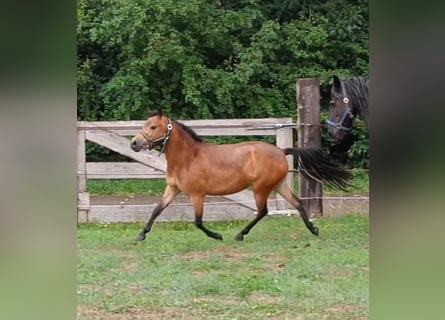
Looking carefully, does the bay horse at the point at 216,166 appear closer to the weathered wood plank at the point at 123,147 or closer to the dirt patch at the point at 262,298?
the weathered wood plank at the point at 123,147

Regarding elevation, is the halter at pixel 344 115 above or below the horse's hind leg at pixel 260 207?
above

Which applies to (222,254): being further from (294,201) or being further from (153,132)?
(153,132)

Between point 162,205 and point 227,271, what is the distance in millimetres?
413

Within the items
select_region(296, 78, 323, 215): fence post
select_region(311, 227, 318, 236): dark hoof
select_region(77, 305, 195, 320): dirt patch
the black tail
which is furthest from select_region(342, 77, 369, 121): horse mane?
select_region(77, 305, 195, 320): dirt patch

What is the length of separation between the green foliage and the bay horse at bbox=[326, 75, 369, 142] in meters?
0.06

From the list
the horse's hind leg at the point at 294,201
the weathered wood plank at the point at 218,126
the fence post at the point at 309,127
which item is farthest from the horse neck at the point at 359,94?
the horse's hind leg at the point at 294,201

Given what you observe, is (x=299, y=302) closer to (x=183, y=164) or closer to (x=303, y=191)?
(x=303, y=191)

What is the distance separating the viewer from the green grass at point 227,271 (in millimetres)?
2070

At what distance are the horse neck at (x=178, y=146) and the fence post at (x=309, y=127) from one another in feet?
1.50

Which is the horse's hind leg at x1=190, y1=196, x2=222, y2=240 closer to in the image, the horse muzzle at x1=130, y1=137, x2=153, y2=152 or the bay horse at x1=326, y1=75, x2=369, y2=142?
the horse muzzle at x1=130, y1=137, x2=153, y2=152

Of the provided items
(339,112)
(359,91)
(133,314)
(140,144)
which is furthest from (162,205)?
(359,91)
